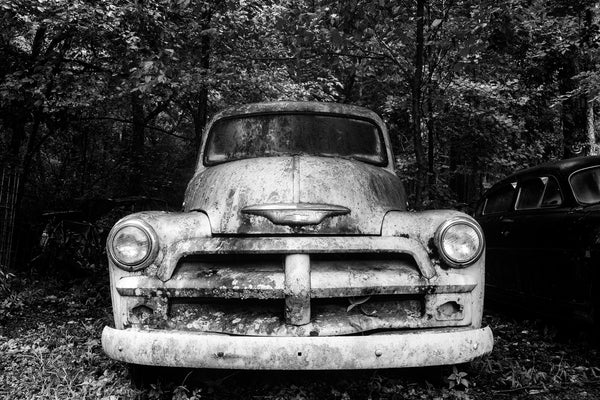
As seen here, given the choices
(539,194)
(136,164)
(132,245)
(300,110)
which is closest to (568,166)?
(539,194)

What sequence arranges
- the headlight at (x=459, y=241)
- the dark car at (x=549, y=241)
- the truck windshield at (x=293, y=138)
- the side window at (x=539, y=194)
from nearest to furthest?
1. the headlight at (x=459, y=241)
2. the dark car at (x=549, y=241)
3. the truck windshield at (x=293, y=138)
4. the side window at (x=539, y=194)

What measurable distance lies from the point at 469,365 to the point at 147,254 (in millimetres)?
2273

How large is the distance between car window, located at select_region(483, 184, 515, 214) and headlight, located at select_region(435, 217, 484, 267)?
2697 millimetres

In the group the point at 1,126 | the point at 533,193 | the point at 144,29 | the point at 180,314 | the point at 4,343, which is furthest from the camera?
the point at 1,126

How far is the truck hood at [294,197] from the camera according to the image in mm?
2914

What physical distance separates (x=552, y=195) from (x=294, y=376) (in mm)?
2907

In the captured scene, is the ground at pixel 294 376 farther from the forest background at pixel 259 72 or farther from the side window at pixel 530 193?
the forest background at pixel 259 72

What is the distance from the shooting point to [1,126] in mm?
6562

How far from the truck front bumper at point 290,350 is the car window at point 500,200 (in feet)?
10.4

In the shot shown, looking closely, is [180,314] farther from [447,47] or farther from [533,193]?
[447,47]

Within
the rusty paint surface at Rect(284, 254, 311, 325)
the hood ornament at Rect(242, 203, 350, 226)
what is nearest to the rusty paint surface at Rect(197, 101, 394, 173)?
the hood ornament at Rect(242, 203, 350, 226)

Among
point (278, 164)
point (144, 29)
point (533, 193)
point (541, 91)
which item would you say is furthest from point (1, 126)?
point (541, 91)

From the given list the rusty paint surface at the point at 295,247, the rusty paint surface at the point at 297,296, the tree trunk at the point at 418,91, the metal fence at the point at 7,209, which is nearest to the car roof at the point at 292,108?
the rusty paint surface at the point at 295,247

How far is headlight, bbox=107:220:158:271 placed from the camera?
2.78 meters
